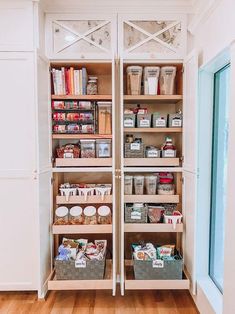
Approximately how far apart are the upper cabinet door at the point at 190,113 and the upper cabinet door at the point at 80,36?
0.68 metres

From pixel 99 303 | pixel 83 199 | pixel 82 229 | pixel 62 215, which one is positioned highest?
pixel 83 199

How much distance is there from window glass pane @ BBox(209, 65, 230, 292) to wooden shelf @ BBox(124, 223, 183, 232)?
0.30m

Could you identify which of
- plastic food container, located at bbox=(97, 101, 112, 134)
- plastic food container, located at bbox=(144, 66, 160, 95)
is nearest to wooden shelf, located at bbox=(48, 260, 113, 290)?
plastic food container, located at bbox=(97, 101, 112, 134)

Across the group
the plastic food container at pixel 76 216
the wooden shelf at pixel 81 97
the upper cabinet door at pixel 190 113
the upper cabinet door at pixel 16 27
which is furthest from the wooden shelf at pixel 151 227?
the upper cabinet door at pixel 16 27

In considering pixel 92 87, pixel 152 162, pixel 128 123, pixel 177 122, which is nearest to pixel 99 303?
pixel 152 162

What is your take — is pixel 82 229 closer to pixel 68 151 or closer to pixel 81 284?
pixel 81 284

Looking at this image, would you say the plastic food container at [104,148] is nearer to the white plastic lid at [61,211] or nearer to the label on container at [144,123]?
the label on container at [144,123]

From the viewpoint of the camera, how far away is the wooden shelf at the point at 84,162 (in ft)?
8.34

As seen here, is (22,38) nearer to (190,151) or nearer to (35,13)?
(35,13)

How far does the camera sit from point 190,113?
2299mm

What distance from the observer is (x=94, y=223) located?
99.7 inches

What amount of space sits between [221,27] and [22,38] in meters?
1.45

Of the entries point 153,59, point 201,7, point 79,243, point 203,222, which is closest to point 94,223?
point 79,243

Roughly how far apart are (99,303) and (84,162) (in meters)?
1.16
